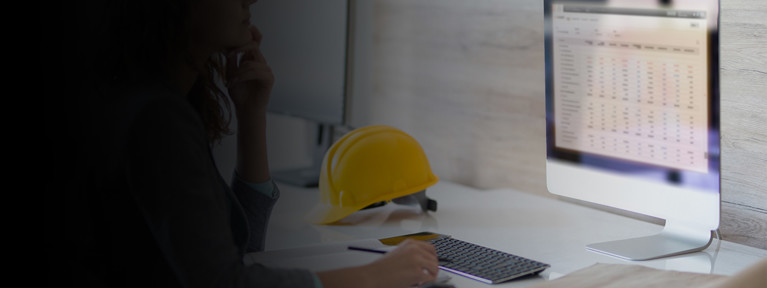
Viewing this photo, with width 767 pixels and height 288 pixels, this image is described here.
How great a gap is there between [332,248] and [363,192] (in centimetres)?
25

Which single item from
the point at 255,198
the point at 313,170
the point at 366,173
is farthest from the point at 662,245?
the point at 313,170

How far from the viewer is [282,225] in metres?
1.50

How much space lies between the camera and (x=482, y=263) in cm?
122

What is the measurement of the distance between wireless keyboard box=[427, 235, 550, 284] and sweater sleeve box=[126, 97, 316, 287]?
414mm

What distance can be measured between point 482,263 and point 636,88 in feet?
1.28

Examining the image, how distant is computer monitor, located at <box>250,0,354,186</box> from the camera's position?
4.97ft

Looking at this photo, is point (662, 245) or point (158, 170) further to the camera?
point (662, 245)

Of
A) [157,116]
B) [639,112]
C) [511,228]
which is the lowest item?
[511,228]

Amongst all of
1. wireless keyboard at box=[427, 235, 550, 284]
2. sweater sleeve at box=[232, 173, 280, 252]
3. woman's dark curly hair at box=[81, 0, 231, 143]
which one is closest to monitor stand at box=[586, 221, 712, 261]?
wireless keyboard at box=[427, 235, 550, 284]

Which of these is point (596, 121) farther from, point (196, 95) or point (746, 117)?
point (196, 95)

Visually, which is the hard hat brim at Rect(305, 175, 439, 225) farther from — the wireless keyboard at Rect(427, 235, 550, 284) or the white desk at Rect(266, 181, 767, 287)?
the wireless keyboard at Rect(427, 235, 550, 284)

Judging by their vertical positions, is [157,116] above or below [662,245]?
above

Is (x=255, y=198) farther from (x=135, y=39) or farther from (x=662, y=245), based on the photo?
(x=662, y=245)

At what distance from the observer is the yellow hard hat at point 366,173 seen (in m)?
1.53
